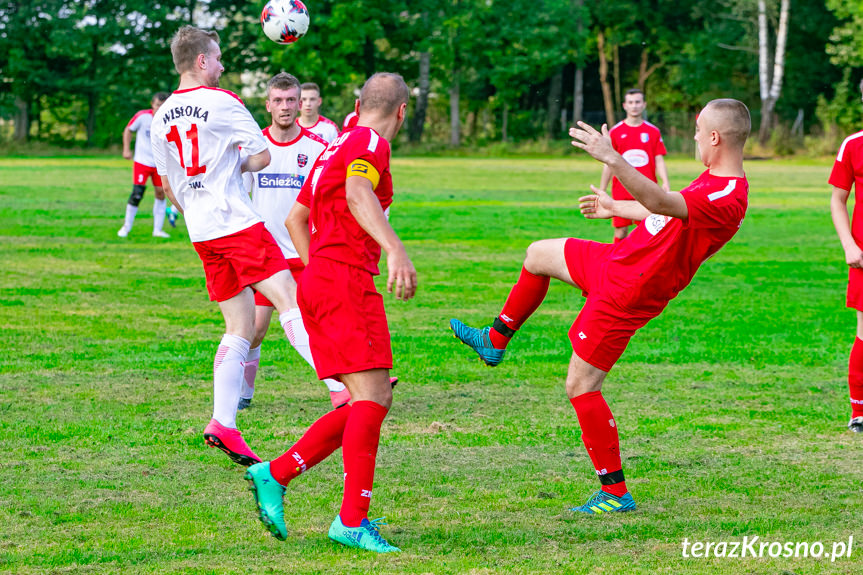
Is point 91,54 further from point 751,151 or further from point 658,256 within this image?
point 658,256

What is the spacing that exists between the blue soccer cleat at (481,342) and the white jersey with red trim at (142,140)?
1294cm

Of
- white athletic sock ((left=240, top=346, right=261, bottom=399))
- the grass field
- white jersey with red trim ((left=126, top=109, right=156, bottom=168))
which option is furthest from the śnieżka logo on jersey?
white jersey with red trim ((left=126, top=109, right=156, bottom=168))

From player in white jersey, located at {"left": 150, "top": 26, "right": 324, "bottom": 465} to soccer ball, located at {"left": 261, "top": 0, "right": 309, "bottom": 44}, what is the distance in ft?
10.0

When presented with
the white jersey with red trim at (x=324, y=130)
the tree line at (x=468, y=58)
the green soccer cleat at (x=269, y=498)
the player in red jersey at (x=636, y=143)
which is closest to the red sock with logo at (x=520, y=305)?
the green soccer cleat at (x=269, y=498)

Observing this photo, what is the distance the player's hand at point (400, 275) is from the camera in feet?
14.0

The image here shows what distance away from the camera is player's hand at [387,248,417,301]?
4270 millimetres

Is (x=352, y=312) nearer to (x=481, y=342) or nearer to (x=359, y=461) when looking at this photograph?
(x=359, y=461)

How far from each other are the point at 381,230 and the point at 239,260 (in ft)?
6.31

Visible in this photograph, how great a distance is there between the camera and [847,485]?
5.64 metres

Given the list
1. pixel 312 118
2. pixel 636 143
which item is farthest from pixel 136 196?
pixel 312 118

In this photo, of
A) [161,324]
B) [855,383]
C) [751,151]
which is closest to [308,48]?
[751,151]

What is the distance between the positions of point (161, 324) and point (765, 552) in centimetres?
704

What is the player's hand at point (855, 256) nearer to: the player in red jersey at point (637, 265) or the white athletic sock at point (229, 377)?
the player in red jersey at point (637, 265)

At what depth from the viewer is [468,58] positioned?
63.1 m
